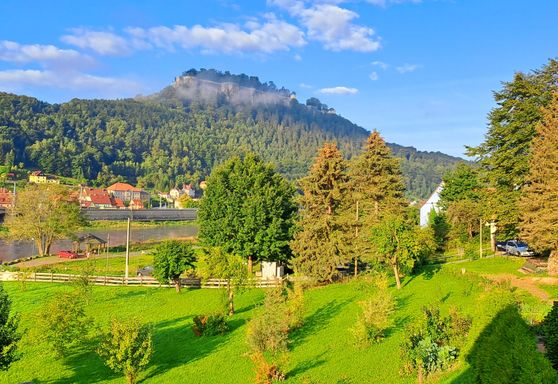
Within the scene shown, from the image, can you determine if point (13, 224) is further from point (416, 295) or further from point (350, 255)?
point (416, 295)

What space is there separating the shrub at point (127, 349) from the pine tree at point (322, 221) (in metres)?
17.4

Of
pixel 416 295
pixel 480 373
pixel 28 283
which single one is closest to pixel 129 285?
pixel 28 283

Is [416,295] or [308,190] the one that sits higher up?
[308,190]

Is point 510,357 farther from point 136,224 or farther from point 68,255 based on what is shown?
point 136,224

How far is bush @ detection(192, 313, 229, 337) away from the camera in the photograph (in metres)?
25.7

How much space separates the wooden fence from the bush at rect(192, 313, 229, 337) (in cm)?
821

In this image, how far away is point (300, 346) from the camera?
2223 cm

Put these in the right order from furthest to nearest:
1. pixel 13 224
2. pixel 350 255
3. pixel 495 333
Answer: pixel 13 224, pixel 350 255, pixel 495 333

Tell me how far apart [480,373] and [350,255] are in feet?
79.9

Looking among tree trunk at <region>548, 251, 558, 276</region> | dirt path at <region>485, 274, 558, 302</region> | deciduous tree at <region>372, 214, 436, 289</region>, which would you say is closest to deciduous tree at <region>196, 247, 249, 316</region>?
deciduous tree at <region>372, 214, 436, 289</region>

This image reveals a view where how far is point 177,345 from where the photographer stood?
81.3ft

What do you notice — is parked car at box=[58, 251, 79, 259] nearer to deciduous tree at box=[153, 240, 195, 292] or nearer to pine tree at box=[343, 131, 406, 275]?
deciduous tree at box=[153, 240, 195, 292]

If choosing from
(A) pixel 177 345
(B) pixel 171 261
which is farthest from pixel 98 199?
(A) pixel 177 345

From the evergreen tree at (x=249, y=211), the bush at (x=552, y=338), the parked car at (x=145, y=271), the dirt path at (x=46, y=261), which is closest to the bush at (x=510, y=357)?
the bush at (x=552, y=338)
